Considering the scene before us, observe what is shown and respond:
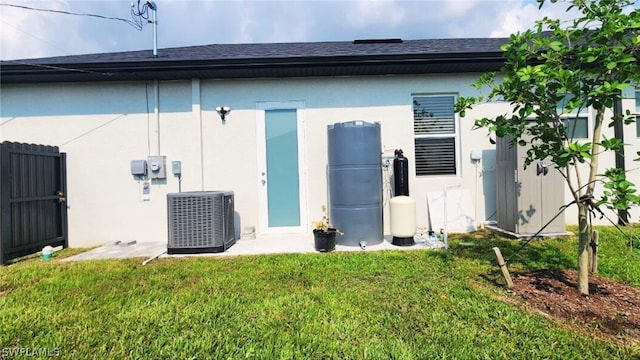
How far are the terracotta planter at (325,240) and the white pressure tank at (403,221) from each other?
92cm

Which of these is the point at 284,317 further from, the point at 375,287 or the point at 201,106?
the point at 201,106

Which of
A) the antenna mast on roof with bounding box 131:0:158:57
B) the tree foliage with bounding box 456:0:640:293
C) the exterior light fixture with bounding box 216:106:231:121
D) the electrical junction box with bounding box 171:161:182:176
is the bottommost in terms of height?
the electrical junction box with bounding box 171:161:182:176

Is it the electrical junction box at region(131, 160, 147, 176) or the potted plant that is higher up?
the electrical junction box at region(131, 160, 147, 176)

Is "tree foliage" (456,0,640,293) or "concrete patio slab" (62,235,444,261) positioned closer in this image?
"tree foliage" (456,0,640,293)

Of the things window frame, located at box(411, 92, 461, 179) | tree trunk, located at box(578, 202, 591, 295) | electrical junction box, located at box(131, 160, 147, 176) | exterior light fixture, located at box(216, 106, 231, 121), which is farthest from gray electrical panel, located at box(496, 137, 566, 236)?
electrical junction box, located at box(131, 160, 147, 176)

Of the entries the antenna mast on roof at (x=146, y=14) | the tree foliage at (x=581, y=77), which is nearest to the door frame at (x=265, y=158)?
the antenna mast on roof at (x=146, y=14)

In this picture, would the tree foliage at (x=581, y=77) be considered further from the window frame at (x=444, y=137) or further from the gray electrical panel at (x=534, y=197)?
the window frame at (x=444, y=137)

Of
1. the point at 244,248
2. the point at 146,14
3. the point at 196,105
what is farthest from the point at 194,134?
the point at 146,14

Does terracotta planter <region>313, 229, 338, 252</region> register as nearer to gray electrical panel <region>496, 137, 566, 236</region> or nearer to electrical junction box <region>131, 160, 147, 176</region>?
gray electrical panel <region>496, 137, 566, 236</region>

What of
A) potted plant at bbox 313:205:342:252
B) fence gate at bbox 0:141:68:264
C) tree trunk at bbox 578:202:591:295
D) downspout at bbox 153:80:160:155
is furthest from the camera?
downspout at bbox 153:80:160:155

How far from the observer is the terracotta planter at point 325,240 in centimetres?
402

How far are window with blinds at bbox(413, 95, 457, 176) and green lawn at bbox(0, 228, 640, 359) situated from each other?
1.87m

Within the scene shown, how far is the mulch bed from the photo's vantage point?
198 centimetres

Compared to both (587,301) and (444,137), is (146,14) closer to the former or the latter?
(444,137)
